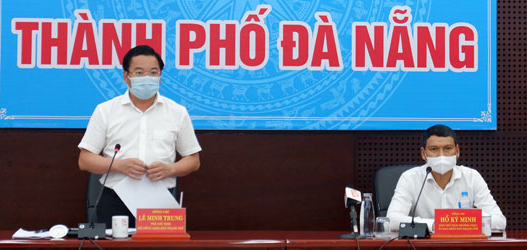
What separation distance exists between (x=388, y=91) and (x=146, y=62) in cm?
166

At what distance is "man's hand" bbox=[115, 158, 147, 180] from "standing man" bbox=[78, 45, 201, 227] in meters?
0.07

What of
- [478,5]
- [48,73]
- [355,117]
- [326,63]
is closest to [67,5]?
[48,73]

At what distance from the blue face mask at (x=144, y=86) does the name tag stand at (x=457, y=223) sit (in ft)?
4.16

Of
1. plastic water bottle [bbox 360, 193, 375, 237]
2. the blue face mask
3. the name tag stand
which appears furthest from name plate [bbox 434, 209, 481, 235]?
the blue face mask

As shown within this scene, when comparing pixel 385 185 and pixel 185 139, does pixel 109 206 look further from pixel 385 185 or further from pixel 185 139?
pixel 385 185

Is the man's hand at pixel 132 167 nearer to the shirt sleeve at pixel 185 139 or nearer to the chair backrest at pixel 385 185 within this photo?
the shirt sleeve at pixel 185 139

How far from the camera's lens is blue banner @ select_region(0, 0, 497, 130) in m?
3.90

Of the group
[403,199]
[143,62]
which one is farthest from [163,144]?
[403,199]

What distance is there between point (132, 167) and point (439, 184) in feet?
4.46

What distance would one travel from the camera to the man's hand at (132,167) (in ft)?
8.96

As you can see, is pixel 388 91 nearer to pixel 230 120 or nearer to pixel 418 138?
pixel 418 138

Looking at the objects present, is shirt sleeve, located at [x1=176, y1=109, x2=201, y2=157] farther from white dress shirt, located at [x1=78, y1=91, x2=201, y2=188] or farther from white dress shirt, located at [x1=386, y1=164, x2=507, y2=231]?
white dress shirt, located at [x1=386, y1=164, x2=507, y2=231]

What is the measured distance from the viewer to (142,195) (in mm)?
2736

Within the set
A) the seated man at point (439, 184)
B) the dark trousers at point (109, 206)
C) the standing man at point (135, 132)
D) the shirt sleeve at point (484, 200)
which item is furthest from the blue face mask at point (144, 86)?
the shirt sleeve at point (484, 200)
